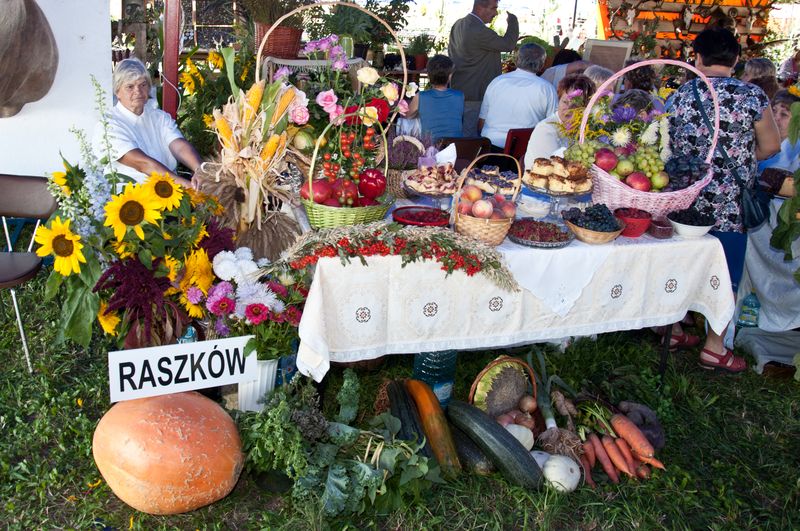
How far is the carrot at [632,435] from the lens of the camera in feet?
9.61

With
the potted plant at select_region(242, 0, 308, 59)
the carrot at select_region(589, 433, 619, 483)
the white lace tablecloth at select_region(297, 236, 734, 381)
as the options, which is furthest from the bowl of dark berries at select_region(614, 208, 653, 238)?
the potted plant at select_region(242, 0, 308, 59)

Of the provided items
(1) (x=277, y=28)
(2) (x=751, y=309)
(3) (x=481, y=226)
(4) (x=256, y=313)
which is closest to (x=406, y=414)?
(4) (x=256, y=313)

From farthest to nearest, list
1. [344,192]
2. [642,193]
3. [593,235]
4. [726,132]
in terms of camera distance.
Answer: [726,132] < [642,193] < [593,235] < [344,192]

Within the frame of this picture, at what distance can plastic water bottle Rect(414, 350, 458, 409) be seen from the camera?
3162 mm

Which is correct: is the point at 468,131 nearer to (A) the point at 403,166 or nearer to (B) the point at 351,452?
(A) the point at 403,166

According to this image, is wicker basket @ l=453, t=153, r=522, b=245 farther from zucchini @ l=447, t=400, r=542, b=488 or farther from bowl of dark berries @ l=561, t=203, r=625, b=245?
zucchini @ l=447, t=400, r=542, b=488

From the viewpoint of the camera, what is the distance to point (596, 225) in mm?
3100

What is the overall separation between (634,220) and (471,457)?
4.52 feet

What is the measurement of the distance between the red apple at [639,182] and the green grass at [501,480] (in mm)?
1016

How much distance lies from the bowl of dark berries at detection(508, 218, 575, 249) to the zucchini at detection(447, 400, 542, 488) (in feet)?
2.56

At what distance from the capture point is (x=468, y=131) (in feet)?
21.7

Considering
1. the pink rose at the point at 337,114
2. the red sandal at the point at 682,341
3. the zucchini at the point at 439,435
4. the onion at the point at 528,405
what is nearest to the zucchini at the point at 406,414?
the zucchini at the point at 439,435

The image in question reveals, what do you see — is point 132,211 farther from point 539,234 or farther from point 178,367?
point 539,234

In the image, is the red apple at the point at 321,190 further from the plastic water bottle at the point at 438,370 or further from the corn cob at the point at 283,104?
the plastic water bottle at the point at 438,370
